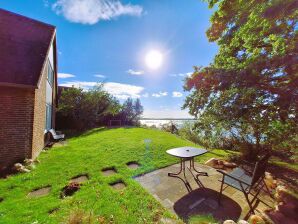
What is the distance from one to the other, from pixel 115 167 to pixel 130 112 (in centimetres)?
1714

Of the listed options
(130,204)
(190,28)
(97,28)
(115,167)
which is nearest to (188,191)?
(130,204)

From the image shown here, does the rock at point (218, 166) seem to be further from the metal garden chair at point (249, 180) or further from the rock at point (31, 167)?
the rock at point (31, 167)

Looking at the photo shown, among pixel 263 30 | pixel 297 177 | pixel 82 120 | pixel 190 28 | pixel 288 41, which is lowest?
pixel 297 177

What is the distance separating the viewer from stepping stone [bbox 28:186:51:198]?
400cm

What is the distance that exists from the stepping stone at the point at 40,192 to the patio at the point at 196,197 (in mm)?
2433

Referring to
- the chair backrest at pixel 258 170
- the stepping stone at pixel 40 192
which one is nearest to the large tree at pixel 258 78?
the chair backrest at pixel 258 170

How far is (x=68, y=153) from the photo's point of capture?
7.53m

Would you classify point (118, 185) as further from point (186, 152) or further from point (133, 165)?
point (186, 152)

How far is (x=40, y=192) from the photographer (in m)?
4.15

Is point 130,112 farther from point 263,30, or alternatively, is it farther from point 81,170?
point 263,30

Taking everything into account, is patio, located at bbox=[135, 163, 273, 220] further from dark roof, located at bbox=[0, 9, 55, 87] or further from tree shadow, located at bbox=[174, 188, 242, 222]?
dark roof, located at bbox=[0, 9, 55, 87]

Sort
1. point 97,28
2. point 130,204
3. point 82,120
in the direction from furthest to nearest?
1. point 82,120
2. point 97,28
3. point 130,204

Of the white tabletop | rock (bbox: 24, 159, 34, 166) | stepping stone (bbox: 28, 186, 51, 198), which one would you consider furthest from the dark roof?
the white tabletop

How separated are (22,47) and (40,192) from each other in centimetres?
634
